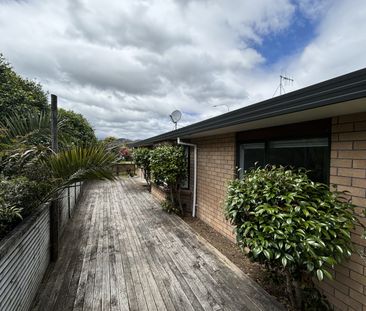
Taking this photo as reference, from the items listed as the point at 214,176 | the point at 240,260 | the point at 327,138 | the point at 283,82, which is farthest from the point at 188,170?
the point at 327,138

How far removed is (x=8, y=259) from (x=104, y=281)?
1380 mm

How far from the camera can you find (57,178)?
2.88m

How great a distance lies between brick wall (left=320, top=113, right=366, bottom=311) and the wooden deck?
0.70 m

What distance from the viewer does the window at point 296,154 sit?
2.35 m

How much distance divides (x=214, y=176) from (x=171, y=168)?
52.2 inches

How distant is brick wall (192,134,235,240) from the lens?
4.13 meters

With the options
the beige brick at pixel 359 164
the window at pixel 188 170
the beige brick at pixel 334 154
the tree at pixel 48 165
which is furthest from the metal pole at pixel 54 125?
the beige brick at pixel 359 164

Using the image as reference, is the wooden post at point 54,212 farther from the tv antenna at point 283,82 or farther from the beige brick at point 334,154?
the tv antenna at point 283,82

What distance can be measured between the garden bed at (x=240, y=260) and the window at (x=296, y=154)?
4.78 ft

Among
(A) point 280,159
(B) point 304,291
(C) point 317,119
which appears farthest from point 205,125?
(B) point 304,291

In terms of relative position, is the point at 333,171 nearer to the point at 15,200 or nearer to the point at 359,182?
the point at 359,182

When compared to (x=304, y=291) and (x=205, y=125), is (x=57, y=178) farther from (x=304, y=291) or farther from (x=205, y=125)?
(x=304, y=291)

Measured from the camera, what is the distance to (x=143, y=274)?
2.90 m

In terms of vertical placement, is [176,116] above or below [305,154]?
above
